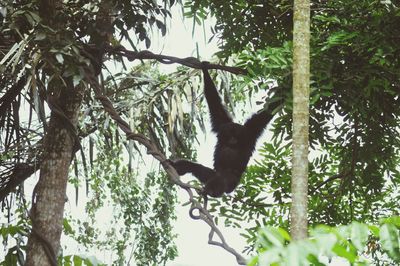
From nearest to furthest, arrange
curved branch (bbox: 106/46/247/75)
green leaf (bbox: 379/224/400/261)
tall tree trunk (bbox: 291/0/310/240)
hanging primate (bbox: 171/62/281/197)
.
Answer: green leaf (bbox: 379/224/400/261) → tall tree trunk (bbox: 291/0/310/240) → curved branch (bbox: 106/46/247/75) → hanging primate (bbox: 171/62/281/197)

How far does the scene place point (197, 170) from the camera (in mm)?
5645

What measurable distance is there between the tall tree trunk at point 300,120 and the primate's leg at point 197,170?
251 centimetres

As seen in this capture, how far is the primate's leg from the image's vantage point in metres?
5.59

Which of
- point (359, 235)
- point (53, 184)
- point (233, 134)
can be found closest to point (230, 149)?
point (233, 134)

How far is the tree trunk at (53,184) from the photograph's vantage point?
4277 millimetres

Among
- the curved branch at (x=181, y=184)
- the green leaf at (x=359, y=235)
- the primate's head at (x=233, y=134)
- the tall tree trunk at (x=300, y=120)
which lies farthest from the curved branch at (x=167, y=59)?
the green leaf at (x=359, y=235)

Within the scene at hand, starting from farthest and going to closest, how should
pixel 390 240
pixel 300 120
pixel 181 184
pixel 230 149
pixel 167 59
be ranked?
1. pixel 230 149
2. pixel 167 59
3. pixel 181 184
4. pixel 300 120
5. pixel 390 240

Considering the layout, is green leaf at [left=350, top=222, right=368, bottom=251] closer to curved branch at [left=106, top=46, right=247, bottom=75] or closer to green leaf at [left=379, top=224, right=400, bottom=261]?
green leaf at [left=379, top=224, right=400, bottom=261]

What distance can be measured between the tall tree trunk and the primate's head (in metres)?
2.37

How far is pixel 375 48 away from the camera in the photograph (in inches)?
152

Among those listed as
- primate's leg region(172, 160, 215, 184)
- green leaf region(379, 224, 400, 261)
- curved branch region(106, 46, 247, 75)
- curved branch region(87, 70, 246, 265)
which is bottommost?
green leaf region(379, 224, 400, 261)

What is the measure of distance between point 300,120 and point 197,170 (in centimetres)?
268

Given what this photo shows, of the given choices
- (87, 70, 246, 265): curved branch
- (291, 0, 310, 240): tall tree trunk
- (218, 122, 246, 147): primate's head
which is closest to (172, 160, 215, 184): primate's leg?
(218, 122, 246, 147): primate's head

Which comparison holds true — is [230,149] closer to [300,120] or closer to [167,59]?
[167,59]
